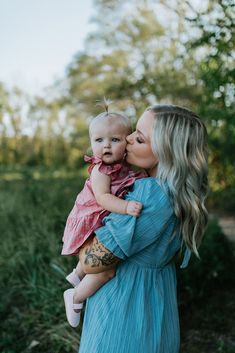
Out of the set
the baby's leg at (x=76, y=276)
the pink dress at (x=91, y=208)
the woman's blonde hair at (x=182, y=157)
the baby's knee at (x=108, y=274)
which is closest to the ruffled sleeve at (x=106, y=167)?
the pink dress at (x=91, y=208)

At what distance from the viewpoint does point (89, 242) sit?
2.38 metres

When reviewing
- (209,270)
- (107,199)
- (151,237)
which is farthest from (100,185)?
(209,270)

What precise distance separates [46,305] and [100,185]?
272 centimetres

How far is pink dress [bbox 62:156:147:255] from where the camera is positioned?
2336 millimetres

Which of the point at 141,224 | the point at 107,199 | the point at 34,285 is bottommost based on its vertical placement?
the point at 34,285

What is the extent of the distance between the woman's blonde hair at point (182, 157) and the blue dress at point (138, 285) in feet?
0.16

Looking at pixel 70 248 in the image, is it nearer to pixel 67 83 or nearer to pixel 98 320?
pixel 98 320

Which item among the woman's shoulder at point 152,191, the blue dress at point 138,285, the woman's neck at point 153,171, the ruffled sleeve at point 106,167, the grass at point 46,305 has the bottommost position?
the grass at point 46,305

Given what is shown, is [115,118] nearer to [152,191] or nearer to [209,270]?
[152,191]

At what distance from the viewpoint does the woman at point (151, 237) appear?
85.2 inches

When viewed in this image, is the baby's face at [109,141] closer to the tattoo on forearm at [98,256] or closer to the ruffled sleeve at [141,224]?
the ruffled sleeve at [141,224]

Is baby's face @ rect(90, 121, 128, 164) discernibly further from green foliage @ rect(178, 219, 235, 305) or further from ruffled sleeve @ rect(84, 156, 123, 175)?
green foliage @ rect(178, 219, 235, 305)

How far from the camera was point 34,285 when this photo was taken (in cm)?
495

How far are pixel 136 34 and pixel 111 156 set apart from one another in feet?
68.5
